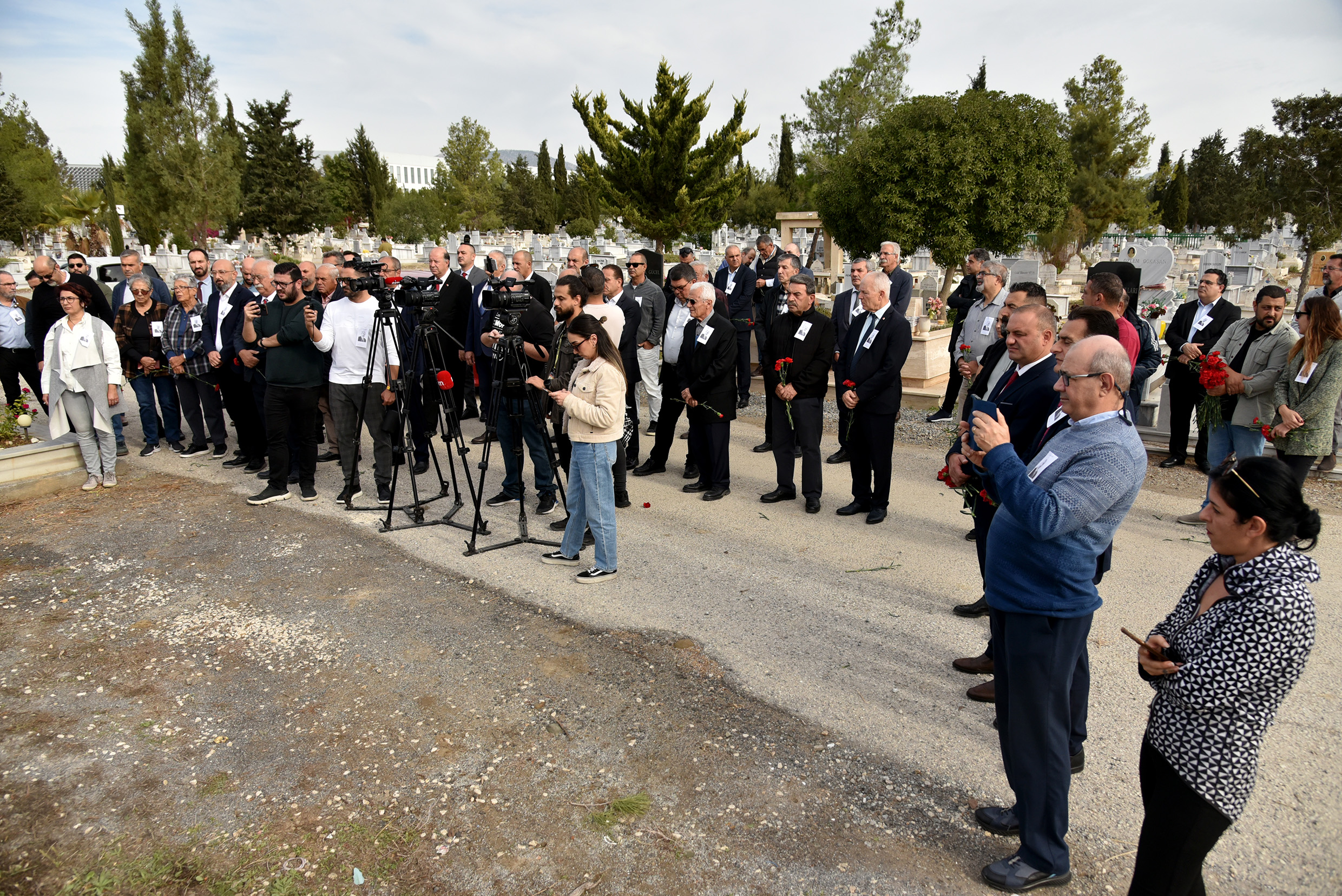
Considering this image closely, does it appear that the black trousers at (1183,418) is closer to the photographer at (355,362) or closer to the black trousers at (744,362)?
the black trousers at (744,362)

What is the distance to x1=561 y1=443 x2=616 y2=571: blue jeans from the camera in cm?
496

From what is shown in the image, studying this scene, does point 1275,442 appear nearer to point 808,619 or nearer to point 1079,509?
point 808,619

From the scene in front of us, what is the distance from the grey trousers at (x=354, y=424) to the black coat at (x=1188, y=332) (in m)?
7.15

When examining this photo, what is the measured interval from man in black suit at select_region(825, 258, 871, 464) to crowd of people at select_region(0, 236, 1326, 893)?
4cm

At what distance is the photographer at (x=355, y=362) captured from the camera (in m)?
6.37

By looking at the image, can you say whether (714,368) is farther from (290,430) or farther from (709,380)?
(290,430)

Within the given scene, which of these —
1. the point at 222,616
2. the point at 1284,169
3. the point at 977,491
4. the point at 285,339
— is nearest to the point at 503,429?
the point at 285,339

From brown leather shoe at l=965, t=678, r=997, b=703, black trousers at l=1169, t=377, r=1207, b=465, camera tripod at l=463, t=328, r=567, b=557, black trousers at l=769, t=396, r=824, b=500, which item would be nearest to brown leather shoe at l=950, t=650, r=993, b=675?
brown leather shoe at l=965, t=678, r=997, b=703

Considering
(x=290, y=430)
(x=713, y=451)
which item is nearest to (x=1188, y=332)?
(x=713, y=451)

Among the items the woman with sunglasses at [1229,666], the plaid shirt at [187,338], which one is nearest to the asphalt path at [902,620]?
the woman with sunglasses at [1229,666]

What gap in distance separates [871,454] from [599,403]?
8.27 feet

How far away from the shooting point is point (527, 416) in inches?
244

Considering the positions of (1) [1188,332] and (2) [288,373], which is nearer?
(2) [288,373]

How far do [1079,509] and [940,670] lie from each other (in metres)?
1.98
